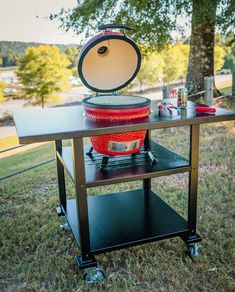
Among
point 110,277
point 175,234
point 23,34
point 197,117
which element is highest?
point 23,34

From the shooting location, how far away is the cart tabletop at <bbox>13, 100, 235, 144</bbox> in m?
1.45

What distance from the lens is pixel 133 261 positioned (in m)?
1.89

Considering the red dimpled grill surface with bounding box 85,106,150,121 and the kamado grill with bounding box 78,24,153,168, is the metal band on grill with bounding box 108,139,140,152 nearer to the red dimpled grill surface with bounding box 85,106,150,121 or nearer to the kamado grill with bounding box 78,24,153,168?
the kamado grill with bounding box 78,24,153,168

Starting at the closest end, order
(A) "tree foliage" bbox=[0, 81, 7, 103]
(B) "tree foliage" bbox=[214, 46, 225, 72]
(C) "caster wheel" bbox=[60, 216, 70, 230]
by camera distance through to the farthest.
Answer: (C) "caster wheel" bbox=[60, 216, 70, 230]
(A) "tree foliage" bbox=[0, 81, 7, 103]
(B) "tree foliage" bbox=[214, 46, 225, 72]

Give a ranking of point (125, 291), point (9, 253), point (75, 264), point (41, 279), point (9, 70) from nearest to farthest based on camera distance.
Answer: point (125, 291) < point (41, 279) < point (75, 264) < point (9, 253) < point (9, 70)

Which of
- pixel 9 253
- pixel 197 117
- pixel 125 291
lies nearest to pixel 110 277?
pixel 125 291

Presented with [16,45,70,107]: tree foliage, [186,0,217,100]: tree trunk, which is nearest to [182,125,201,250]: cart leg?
[186,0,217,100]: tree trunk

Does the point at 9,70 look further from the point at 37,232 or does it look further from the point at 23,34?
the point at 37,232

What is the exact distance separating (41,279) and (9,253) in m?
0.36

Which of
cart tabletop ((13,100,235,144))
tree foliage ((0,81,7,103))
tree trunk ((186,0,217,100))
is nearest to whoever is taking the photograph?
cart tabletop ((13,100,235,144))

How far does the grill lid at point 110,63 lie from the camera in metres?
1.82

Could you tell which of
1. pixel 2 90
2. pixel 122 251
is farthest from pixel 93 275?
pixel 2 90

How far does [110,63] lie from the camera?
1.97 metres

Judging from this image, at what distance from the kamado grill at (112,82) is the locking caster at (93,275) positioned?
0.62 meters
